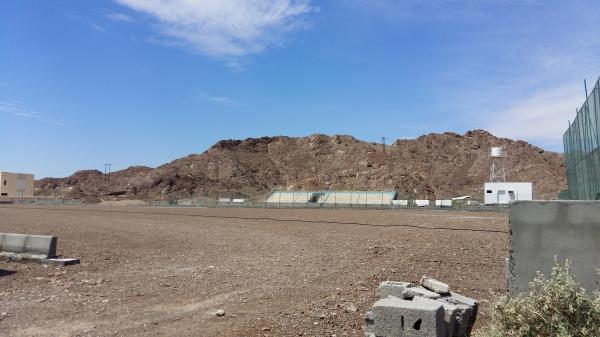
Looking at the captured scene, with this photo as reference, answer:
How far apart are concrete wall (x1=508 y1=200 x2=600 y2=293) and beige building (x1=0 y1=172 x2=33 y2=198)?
13407 centimetres

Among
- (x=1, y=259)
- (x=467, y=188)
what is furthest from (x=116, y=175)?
(x=1, y=259)

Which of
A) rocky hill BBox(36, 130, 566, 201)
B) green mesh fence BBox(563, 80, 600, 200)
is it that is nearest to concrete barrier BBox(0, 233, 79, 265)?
green mesh fence BBox(563, 80, 600, 200)

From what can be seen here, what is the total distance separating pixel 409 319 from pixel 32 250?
10.5 meters

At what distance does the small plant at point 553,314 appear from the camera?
4.89m

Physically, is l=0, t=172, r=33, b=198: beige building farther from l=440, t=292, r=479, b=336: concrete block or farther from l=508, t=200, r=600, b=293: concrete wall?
l=508, t=200, r=600, b=293: concrete wall

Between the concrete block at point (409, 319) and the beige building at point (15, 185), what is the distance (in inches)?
5278

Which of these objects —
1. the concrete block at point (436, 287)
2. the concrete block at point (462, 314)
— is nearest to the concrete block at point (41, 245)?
the concrete block at point (436, 287)

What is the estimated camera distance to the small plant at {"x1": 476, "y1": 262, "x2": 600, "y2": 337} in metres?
4.89

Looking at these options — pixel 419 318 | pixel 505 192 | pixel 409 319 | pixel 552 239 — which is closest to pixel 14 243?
pixel 409 319

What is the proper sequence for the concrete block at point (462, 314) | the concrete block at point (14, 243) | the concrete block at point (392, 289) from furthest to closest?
the concrete block at point (14, 243) → the concrete block at point (392, 289) → the concrete block at point (462, 314)

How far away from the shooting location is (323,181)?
11975cm

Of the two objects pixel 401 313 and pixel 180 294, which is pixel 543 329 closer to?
pixel 401 313

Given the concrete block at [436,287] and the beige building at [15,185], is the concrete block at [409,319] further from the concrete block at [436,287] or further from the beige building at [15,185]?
the beige building at [15,185]

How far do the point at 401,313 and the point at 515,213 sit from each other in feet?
7.79
